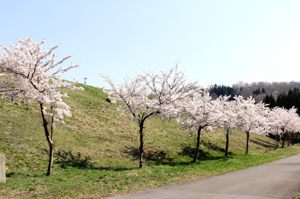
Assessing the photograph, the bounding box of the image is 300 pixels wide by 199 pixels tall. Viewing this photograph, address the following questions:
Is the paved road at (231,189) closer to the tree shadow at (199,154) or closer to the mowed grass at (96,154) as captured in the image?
the mowed grass at (96,154)

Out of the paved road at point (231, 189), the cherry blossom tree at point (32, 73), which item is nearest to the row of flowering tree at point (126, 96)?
the cherry blossom tree at point (32, 73)

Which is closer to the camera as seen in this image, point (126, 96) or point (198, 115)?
point (126, 96)

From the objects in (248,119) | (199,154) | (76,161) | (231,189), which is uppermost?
(248,119)

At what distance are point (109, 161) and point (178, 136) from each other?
64.4 feet

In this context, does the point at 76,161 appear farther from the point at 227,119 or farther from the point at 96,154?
the point at 227,119

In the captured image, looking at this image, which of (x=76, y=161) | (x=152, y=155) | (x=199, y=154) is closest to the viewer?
(x=76, y=161)

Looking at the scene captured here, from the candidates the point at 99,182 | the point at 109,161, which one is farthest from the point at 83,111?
the point at 99,182

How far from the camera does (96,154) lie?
114 feet

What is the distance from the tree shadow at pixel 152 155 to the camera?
124 ft

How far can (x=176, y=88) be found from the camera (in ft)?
112

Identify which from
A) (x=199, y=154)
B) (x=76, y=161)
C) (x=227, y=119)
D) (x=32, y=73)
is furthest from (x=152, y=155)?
(x=32, y=73)

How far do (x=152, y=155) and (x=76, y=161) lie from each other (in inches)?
408

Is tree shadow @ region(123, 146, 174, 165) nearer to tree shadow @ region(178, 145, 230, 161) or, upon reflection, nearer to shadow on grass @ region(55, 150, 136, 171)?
tree shadow @ region(178, 145, 230, 161)

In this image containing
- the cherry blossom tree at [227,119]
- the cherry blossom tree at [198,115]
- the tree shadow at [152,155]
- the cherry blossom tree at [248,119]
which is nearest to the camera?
the tree shadow at [152,155]
